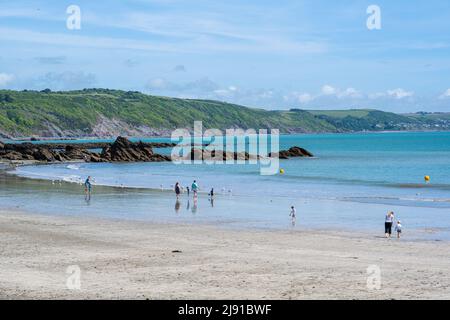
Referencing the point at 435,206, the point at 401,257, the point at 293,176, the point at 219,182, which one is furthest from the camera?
the point at 293,176

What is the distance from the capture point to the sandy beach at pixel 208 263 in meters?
17.3

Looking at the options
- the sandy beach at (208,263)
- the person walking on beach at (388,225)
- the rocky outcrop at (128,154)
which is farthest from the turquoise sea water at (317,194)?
the rocky outcrop at (128,154)

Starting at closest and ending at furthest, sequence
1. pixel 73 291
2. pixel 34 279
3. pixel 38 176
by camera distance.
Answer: pixel 73 291 → pixel 34 279 → pixel 38 176

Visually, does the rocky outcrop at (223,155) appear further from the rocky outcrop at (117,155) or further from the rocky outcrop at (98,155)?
the rocky outcrop at (98,155)

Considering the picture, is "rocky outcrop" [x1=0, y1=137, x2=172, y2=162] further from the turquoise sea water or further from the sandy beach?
the sandy beach

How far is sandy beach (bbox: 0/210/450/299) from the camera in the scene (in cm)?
1731

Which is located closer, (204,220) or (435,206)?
(204,220)

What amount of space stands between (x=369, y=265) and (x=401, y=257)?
2.48 m

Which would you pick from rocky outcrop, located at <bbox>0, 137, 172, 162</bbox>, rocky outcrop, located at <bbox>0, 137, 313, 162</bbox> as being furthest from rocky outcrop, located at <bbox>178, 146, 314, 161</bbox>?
rocky outcrop, located at <bbox>0, 137, 172, 162</bbox>

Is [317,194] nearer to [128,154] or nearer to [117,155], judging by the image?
[117,155]

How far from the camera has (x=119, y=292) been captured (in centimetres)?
1716

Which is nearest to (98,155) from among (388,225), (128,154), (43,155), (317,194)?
(128,154)

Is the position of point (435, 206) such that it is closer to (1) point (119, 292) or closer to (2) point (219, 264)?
(2) point (219, 264)
